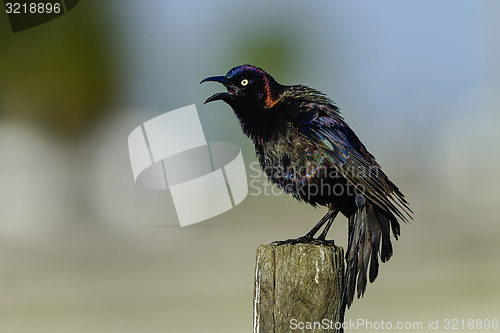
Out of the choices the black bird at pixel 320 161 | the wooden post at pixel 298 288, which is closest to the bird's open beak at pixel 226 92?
the black bird at pixel 320 161

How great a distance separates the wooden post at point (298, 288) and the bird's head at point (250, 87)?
1.53m

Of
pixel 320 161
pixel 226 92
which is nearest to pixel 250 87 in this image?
pixel 226 92

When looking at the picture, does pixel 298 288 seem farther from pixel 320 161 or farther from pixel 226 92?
pixel 226 92

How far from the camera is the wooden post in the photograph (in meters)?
3.28

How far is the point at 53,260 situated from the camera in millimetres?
13766

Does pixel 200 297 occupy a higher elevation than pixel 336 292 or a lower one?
higher

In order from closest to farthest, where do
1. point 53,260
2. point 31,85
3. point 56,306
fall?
point 56,306, point 53,260, point 31,85

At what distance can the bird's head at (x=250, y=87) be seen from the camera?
472cm


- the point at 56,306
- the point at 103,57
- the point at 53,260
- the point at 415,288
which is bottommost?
the point at 56,306

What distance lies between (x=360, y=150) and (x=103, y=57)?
16567mm

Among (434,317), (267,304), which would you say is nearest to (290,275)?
(267,304)

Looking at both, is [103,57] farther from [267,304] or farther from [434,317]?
[267,304]

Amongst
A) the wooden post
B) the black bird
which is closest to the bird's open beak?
the black bird

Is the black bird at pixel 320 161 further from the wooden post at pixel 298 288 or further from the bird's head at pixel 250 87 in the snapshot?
the wooden post at pixel 298 288
